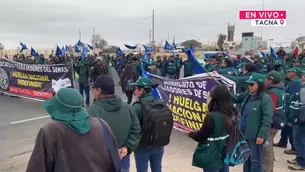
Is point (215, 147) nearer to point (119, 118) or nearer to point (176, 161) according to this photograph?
point (119, 118)

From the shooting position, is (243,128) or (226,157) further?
(243,128)

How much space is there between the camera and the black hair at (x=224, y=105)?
3.77 metres

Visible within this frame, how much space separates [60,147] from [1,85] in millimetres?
11741

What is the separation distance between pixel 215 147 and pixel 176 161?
101 inches

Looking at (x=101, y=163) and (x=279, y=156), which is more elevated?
(x=101, y=163)

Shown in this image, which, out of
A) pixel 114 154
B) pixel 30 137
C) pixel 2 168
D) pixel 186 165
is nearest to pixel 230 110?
pixel 114 154

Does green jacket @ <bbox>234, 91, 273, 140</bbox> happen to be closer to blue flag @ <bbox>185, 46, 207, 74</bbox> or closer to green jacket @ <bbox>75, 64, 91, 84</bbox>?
blue flag @ <bbox>185, 46, 207, 74</bbox>

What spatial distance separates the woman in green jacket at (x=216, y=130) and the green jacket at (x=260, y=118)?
95cm

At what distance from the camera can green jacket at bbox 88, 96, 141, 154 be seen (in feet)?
11.6

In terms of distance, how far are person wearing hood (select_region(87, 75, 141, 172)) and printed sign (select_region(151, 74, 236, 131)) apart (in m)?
3.24

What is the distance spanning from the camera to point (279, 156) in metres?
6.64

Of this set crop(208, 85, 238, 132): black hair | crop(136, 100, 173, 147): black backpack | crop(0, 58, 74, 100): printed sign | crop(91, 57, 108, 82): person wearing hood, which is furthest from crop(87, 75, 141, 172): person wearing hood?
crop(91, 57, 108, 82): person wearing hood

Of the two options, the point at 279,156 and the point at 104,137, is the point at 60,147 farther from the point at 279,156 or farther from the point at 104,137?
the point at 279,156

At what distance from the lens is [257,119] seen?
15.6 feet
